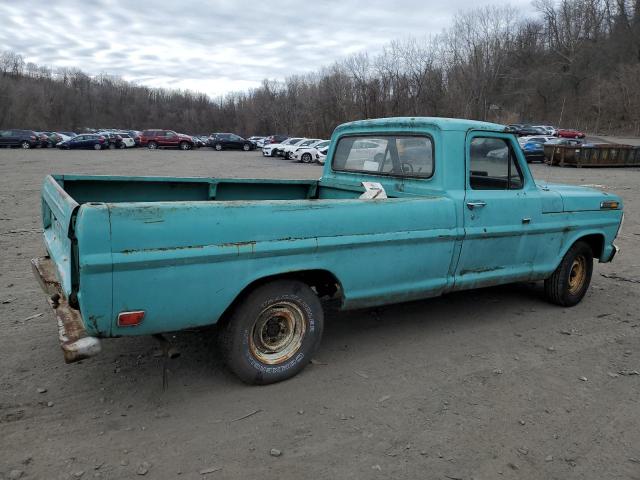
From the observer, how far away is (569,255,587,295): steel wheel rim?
557 centimetres

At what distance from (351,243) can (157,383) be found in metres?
1.72

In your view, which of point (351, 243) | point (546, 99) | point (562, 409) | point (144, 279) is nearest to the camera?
point (144, 279)

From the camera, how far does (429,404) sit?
134 inches

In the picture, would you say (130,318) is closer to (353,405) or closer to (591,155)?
(353,405)

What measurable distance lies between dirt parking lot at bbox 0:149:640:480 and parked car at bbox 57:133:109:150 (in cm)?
4230

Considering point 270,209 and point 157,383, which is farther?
point 157,383

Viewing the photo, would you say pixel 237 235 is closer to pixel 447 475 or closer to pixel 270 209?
pixel 270 209

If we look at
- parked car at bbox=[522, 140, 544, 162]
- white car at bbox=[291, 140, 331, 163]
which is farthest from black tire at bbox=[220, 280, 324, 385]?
parked car at bbox=[522, 140, 544, 162]

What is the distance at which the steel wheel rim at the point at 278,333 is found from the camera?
350cm

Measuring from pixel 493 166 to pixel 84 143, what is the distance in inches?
1752

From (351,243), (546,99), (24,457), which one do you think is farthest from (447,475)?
(546,99)

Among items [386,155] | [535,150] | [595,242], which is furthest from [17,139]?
[595,242]

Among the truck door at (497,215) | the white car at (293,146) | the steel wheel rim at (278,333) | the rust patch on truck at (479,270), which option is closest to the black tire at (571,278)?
the truck door at (497,215)

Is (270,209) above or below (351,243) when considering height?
above
